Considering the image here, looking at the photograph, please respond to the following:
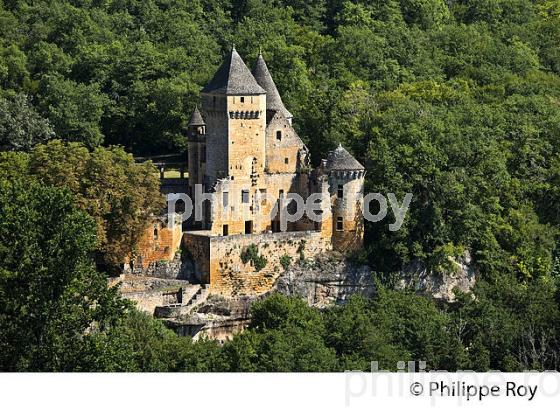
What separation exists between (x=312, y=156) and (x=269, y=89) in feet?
15.8

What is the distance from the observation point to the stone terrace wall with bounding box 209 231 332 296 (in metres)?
84.4

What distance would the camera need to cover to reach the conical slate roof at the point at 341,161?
87000 millimetres

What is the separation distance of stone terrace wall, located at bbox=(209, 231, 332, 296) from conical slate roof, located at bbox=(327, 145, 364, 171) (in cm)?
286

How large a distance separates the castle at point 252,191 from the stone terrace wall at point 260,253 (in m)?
0.04

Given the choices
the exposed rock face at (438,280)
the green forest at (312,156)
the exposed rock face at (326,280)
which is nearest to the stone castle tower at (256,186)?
the exposed rock face at (326,280)

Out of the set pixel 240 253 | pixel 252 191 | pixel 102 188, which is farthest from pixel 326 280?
pixel 102 188

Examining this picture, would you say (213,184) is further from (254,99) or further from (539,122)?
(539,122)

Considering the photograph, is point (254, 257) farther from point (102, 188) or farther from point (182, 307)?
point (102, 188)

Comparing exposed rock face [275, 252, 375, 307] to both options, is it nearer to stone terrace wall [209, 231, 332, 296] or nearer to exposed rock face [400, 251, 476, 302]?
stone terrace wall [209, 231, 332, 296]

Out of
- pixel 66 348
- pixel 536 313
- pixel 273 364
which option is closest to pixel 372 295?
pixel 536 313

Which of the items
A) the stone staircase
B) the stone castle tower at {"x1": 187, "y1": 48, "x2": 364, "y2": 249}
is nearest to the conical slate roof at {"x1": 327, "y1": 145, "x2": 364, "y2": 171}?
the stone castle tower at {"x1": 187, "y1": 48, "x2": 364, "y2": 249}

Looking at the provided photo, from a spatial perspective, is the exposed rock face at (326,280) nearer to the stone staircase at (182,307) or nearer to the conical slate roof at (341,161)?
the conical slate roof at (341,161)

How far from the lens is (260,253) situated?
8562 centimetres

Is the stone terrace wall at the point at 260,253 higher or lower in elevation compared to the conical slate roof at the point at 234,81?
lower
